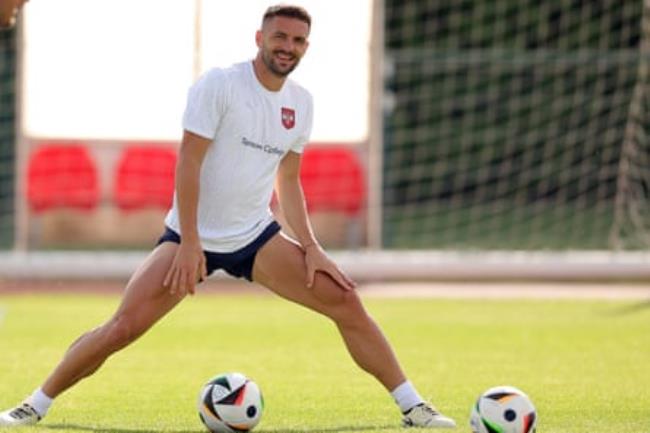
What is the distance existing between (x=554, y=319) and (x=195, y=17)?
17.2 ft

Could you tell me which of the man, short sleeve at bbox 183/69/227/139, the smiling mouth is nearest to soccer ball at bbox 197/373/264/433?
short sleeve at bbox 183/69/227/139

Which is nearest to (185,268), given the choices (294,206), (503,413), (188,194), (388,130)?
(188,194)

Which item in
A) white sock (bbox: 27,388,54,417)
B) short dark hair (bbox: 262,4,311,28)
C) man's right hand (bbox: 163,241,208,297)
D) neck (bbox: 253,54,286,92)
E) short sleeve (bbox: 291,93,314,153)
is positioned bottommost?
white sock (bbox: 27,388,54,417)

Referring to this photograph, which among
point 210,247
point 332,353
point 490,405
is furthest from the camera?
point 332,353

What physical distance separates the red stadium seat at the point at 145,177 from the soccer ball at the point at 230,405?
1111 cm

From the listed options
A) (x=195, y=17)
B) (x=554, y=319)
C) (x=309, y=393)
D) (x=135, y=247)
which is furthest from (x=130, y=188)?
(x=309, y=393)

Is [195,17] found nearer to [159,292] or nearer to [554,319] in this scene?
[554,319]

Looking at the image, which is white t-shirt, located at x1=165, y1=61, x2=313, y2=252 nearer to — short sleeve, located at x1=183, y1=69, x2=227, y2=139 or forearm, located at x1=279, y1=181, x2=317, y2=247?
short sleeve, located at x1=183, y1=69, x2=227, y2=139

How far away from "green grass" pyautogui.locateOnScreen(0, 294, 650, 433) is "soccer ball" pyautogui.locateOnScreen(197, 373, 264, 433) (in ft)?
0.98

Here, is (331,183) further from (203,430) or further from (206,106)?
(206,106)

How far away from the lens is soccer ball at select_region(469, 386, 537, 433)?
7.08m

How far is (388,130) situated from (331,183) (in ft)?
5.20

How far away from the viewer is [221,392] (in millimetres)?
7484

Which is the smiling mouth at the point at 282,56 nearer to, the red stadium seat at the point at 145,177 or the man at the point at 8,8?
the man at the point at 8,8
